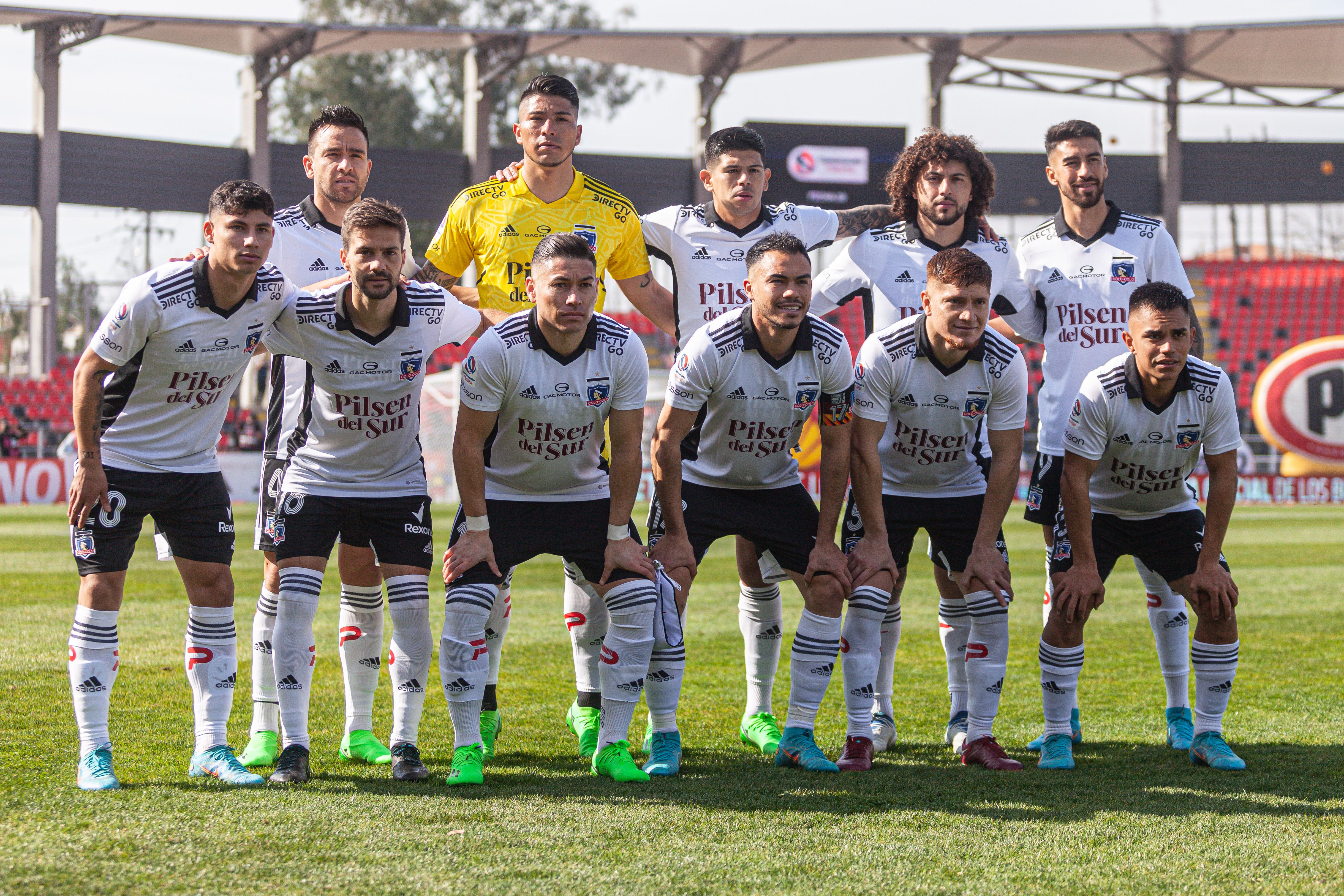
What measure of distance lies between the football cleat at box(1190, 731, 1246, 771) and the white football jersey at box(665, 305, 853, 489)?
1981 millimetres

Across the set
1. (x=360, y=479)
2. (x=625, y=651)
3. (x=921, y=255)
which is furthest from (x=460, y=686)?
(x=921, y=255)

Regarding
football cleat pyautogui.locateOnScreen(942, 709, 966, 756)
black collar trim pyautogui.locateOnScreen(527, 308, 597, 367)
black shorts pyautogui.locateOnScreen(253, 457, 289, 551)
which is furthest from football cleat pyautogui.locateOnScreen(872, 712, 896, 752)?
black shorts pyautogui.locateOnScreen(253, 457, 289, 551)

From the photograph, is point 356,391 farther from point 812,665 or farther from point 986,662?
point 986,662

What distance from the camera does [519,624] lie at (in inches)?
356

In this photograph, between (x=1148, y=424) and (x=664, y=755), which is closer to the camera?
(x=664, y=755)

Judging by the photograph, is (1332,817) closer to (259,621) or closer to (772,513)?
(772,513)

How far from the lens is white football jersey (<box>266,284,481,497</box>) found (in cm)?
462

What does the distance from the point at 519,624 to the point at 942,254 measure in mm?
5210

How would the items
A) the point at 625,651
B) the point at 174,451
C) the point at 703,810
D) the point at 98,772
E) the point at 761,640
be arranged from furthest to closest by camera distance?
1. the point at 761,640
2. the point at 625,651
3. the point at 174,451
4. the point at 98,772
5. the point at 703,810

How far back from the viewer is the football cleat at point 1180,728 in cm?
521

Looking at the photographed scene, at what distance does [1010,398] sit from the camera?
4875 millimetres

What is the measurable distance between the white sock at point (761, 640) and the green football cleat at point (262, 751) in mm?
2009

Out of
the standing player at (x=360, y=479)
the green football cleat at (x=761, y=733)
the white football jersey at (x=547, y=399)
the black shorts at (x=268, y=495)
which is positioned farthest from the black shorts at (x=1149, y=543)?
the black shorts at (x=268, y=495)

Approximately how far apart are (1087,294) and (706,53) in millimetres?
26334
